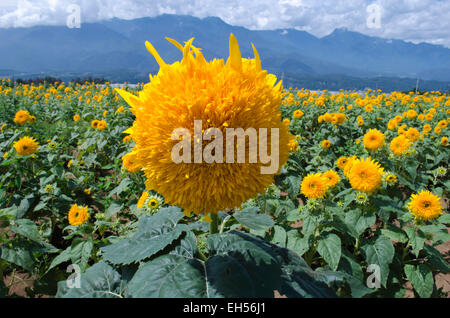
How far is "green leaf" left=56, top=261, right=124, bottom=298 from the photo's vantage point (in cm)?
111

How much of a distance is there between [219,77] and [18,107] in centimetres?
1187

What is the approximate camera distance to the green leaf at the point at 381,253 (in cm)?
255

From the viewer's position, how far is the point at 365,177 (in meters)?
2.58

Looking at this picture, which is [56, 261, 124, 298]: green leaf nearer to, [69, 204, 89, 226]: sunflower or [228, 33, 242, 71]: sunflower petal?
[228, 33, 242, 71]: sunflower petal

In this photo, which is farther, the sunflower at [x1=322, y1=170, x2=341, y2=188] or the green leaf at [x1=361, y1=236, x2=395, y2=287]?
the sunflower at [x1=322, y1=170, x2=341, y2=188]

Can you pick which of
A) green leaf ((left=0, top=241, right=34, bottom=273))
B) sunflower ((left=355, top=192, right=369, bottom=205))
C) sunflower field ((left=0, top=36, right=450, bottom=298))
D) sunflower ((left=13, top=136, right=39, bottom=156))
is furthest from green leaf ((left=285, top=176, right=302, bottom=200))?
sunflower ((left=13, top=136, right=39, bottom=156))

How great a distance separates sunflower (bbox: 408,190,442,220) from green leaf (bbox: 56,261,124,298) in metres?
2.74

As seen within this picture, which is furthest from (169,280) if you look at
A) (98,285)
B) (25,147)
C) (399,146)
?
(399,146)

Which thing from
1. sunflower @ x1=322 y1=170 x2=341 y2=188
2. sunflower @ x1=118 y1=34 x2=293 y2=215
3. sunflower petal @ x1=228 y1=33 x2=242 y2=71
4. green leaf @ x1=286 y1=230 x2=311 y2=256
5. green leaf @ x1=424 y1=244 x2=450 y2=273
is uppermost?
sunflower petal @ x1=228 y1=33 x2=242 y2=71

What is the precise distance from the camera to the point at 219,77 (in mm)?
933

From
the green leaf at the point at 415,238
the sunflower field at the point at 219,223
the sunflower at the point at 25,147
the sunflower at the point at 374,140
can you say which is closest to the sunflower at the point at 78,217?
the sunflower field at the point at 219,223

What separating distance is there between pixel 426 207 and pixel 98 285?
2892 millimetres

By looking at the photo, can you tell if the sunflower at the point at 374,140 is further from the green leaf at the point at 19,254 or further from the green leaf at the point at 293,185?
the green leaf at the point at 19,254
